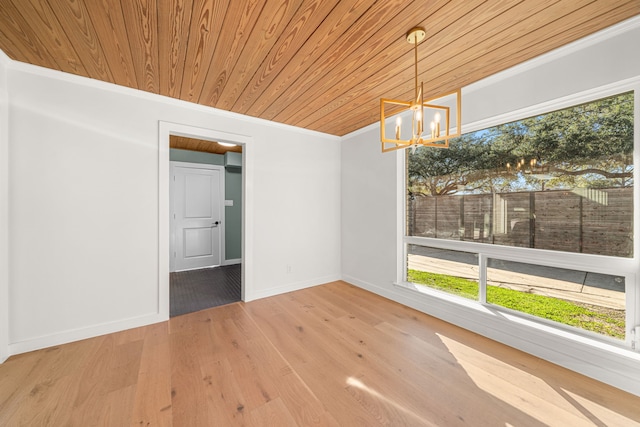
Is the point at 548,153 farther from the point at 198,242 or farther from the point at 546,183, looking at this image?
the point at 198,242

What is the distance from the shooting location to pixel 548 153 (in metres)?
2.12

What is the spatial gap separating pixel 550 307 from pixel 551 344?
0.32 metres

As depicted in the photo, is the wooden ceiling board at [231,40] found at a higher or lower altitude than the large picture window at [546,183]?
higher

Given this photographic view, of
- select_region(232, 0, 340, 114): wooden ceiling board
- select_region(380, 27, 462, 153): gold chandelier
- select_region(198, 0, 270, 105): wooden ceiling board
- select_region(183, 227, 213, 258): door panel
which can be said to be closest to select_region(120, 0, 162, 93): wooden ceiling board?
select_region(198, 0, 270, 105): wooden ceiling board

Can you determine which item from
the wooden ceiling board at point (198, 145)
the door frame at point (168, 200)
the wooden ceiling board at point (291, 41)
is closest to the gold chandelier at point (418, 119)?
the wooden ceiling board at point (291, 41)

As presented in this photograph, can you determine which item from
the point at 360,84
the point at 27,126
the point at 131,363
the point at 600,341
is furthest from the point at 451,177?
the point at 27,126

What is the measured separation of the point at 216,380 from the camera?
1.79 m

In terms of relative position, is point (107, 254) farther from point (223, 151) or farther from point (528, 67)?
point (528, 67)

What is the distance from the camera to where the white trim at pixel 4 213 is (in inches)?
77.0

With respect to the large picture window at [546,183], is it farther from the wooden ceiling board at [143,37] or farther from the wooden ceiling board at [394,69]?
the wooden ceiling board at [143,37]

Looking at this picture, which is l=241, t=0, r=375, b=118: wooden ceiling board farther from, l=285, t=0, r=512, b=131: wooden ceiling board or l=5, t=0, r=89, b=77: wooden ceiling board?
l=5, t=0, r=89, b=77: wooden ceiling board

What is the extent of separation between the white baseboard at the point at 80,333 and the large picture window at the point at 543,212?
3.34 metres

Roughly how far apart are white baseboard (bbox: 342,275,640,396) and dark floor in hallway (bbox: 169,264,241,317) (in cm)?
269

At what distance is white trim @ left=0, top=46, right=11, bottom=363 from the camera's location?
77.0 inches
